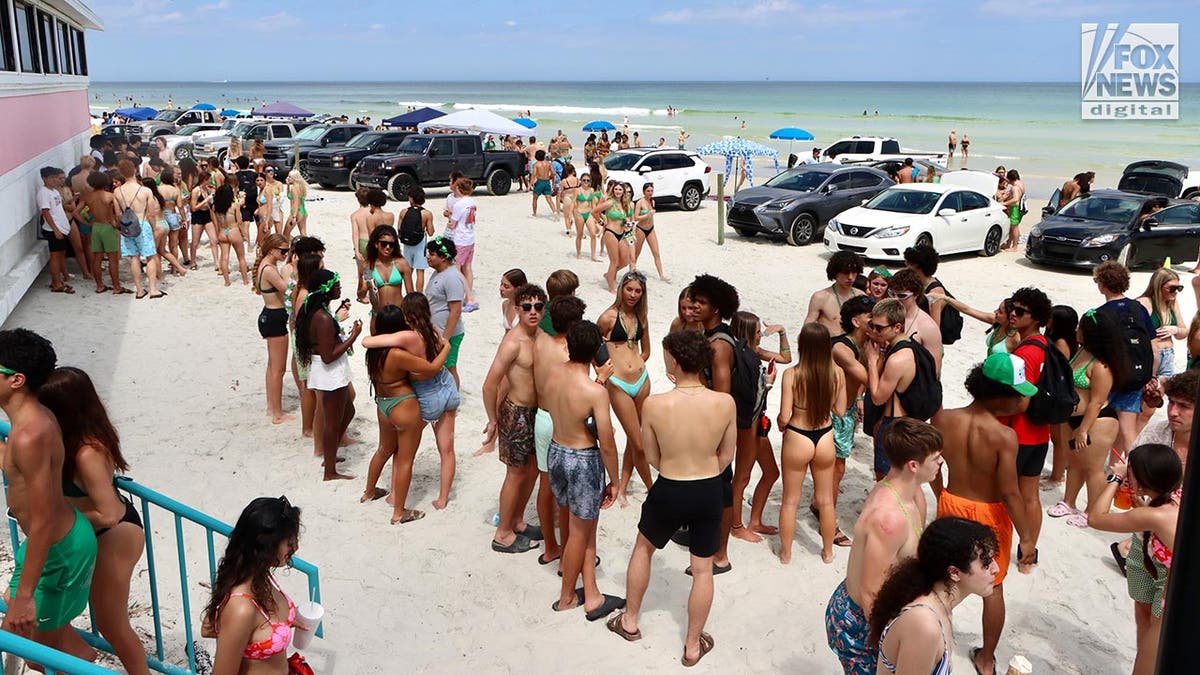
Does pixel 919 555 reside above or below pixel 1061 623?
above

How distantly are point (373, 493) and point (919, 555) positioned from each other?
429cm

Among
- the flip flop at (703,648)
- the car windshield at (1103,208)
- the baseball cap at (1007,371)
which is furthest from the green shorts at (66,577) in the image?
the car windshield at (1103,208)

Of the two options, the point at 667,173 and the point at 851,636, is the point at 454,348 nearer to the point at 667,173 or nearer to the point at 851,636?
the point at 851,636

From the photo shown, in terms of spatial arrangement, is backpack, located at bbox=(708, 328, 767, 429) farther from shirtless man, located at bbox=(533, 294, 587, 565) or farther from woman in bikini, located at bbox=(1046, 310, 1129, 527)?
woman in bikini, located at bbox=(1046, 310, 1129, 527)

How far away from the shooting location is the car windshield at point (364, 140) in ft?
76.7

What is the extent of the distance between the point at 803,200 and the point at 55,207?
12208 millimetres

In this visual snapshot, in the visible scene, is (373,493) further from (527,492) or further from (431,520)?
(527,492)

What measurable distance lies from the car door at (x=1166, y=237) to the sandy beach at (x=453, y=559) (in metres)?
5.04

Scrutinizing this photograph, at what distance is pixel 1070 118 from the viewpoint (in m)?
73.2

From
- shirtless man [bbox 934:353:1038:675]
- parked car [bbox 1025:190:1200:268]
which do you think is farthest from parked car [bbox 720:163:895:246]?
shirtless man [bbox 934:353:1038:675]

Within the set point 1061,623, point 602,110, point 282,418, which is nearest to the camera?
point 1061,623

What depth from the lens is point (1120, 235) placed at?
14.5 metres

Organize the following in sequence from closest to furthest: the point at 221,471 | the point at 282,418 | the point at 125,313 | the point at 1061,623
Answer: the point at 1061,623 → the point at 221,471 → the point at 282,418 → the point at 125,313

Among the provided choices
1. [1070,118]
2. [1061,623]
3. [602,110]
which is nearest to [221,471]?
[1061,623]
